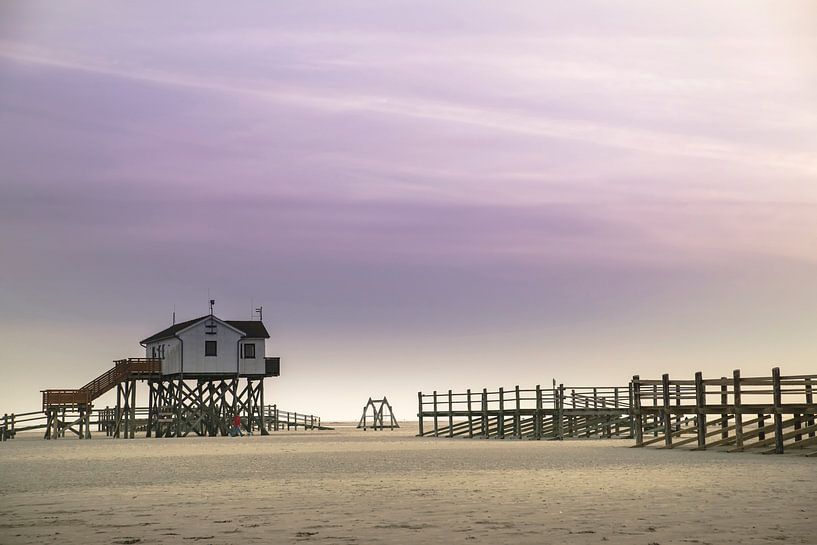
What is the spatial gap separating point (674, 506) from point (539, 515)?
217cm

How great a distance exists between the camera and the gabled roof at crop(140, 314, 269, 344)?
60094 mm

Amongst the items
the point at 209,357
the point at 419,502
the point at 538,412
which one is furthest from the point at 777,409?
the point at 209,357

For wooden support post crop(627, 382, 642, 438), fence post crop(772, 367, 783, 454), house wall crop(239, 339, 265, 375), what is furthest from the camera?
house wall crop(239, 339, 265, 375)

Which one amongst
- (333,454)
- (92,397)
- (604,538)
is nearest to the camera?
(604,538)

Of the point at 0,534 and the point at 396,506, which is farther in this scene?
the point at 396,506

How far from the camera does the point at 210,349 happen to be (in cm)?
5934

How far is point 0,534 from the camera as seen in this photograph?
12516 mm

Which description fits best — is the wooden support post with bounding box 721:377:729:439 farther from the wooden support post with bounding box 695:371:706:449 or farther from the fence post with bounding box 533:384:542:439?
the fence post with bounding box 533:384:542:439

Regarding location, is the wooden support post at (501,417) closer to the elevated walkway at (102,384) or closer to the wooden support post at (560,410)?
the wooden support post at (560,410)

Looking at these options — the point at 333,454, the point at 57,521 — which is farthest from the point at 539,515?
the point at 333,454

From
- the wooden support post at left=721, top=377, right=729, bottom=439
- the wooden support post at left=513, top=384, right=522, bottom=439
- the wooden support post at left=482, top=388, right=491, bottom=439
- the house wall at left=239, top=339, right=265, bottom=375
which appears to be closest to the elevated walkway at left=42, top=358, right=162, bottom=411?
the house wall at left=239, top=339, right=265, bottom=375

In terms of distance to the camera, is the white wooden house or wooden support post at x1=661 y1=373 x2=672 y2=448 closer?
wooden support post at x1=661 y1=373 x2=672 y2=448

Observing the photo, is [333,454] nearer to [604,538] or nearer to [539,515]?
[539,515]

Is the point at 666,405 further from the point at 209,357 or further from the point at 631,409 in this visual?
the point at 209,357
